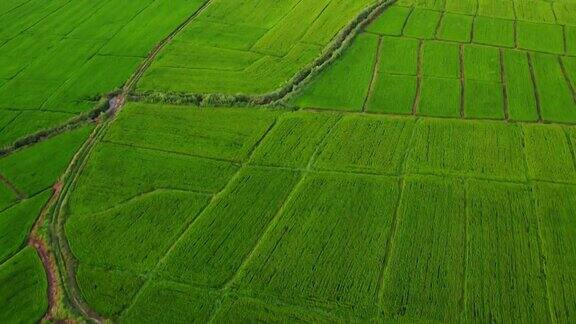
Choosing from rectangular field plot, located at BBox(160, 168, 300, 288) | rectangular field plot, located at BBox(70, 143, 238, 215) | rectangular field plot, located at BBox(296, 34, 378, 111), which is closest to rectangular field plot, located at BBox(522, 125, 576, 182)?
rectangular field plot, located at BBox(296, 34, 378, 111)

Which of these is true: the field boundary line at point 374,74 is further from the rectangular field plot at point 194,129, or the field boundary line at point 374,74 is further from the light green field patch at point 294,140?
the rectangular field plot at point 194,129

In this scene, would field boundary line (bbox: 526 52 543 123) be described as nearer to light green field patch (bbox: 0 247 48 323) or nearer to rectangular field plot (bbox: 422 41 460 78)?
rectangular field plot (bbox: 422 41 460 78)

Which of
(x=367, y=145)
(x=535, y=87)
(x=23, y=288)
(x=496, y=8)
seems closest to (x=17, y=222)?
(x=23, y=288)

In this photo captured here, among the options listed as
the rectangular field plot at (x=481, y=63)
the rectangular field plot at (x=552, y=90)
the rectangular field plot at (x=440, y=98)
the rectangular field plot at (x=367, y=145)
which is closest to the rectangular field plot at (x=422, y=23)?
the rectangular field plot at (x=481, y=63)

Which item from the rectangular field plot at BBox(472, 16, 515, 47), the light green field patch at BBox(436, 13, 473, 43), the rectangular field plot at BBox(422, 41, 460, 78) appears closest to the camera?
the rectangular field plot at BBox(422, 41, 460, 78)

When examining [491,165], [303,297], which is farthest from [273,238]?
[491,165]

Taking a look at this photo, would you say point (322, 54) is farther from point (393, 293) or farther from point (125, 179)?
point (393, 293)
